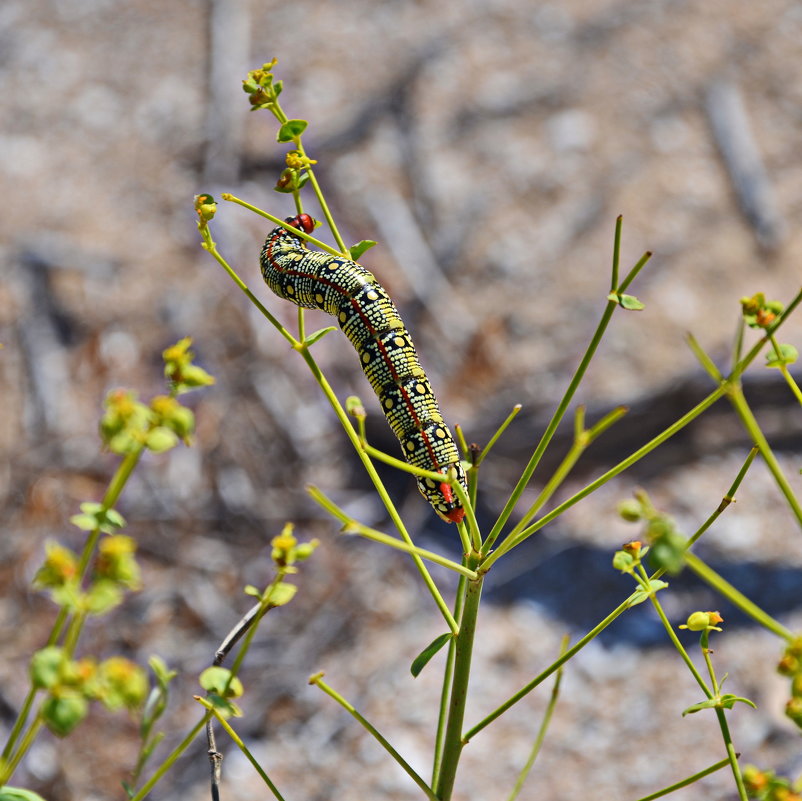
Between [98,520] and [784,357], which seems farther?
[784,357]

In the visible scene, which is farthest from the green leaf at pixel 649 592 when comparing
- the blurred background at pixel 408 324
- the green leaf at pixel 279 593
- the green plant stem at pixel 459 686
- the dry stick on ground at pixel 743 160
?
the dry stick on ground at pixel 743 160

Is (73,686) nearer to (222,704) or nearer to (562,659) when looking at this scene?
(222,704)

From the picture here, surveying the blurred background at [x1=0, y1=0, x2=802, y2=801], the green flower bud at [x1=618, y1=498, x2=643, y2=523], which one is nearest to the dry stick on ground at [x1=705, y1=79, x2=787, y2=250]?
the blurred background at [x1=0, y1=0, x2=802, y2=801]

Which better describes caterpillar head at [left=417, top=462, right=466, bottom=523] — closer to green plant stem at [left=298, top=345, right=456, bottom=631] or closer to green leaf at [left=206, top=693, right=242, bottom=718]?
green plant stem at [left=298, top=345, right=456, bottom=631]

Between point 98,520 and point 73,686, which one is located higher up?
point 98,520

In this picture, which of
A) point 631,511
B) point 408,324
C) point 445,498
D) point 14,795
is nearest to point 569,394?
point 631,511

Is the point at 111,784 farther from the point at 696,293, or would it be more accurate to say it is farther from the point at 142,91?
the point at 142,91

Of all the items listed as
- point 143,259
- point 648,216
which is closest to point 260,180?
point 143,259
